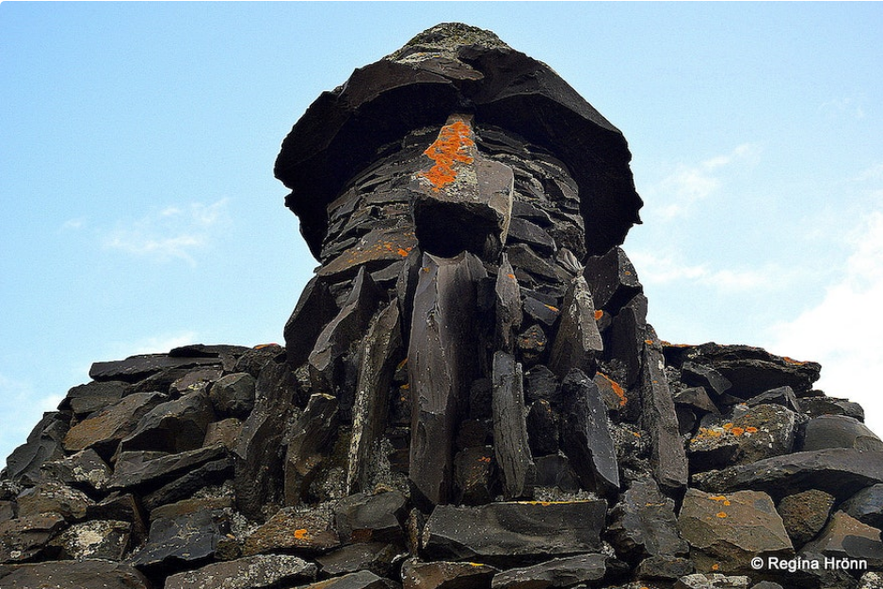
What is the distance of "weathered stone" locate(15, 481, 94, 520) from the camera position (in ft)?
13.8

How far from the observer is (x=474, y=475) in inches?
149

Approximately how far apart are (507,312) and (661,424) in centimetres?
95

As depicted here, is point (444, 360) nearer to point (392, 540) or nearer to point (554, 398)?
point (554, 398)

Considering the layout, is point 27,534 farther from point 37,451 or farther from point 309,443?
point 309,443

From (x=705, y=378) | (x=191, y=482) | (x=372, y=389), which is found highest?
(x=705, y=378)

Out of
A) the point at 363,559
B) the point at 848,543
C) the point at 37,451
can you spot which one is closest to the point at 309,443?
the point at 363,559

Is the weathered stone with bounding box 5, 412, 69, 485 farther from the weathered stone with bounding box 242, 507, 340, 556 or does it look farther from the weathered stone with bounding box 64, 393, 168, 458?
the weathered stone with bounding box 242, 507, 340, 556

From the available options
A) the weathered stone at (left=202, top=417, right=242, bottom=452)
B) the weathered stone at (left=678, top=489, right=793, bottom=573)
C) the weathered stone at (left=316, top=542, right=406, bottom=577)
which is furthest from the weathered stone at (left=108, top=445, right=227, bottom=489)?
the weathered stone at (left=678, top=489, right=793, bottom=573)

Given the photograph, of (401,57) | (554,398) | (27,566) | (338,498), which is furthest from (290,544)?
(401,57)

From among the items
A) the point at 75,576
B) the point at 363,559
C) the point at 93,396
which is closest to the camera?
the point at 363,559

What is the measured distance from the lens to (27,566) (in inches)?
149

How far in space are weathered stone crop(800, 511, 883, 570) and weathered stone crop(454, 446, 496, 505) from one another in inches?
52.1

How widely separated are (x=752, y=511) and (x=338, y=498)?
1.84 meters

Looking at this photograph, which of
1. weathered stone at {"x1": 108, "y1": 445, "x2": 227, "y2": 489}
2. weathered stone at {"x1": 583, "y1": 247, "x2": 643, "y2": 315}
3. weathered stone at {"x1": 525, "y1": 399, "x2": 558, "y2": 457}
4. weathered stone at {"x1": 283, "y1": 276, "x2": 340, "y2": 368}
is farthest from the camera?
weathered stone at {"x1": 583, "y1": 247, "x2": 643, "y2": 315}
